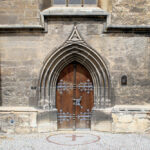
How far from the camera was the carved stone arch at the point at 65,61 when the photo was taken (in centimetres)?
750

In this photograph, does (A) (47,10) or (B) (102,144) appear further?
(A) (47,10)

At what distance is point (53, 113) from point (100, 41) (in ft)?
8.99

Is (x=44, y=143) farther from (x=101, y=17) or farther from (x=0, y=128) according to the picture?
(x=101, y=17)

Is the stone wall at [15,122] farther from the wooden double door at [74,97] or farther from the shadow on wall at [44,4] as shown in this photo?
the shadow on wall at [44,4]

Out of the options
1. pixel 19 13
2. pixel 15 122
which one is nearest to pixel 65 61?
pixel 19 13

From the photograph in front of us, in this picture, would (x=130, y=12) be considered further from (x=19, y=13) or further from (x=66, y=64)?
(x=19, y=13)

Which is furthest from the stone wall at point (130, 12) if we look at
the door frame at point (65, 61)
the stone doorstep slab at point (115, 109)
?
the stone doorstep slab at point (115, 109)

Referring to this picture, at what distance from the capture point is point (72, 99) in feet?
26.0

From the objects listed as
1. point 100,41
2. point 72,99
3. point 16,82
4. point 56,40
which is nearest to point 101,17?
point 100,41

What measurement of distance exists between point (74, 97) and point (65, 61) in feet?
4.05

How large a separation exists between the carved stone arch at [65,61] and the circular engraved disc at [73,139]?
100 centimetres

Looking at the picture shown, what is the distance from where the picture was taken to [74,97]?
312 inches

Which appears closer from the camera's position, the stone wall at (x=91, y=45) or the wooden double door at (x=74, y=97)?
the stone wall at (x=91, y=45)

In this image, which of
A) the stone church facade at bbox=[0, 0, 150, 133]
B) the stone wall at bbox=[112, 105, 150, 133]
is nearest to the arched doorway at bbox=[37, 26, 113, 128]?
the stone church facade at bbox=[0, 0, 150, 133]
